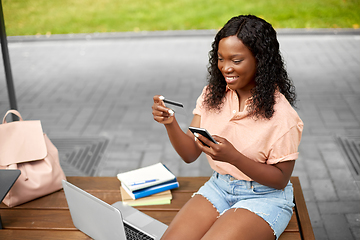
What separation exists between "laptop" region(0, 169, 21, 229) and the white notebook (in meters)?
0.58

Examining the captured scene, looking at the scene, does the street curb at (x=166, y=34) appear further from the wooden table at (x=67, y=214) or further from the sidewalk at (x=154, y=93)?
the wooden table at (x=67, y=214)

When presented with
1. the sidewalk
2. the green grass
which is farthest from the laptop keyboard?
the green grass

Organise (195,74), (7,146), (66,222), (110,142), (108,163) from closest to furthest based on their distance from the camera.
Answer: (66,222)
(7,146)
(108,163)
(110,142)
(195,74)

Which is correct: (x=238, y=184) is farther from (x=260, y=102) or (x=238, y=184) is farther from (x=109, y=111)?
(x=109, y=111)

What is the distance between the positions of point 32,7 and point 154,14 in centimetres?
336

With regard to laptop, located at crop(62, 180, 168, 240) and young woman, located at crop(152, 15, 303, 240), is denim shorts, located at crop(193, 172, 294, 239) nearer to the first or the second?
young woman, located at crop(152, 15, 303, 240)

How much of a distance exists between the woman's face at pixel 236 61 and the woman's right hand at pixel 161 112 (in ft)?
1.02

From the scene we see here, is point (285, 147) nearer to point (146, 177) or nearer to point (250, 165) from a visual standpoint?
point (250, 165)

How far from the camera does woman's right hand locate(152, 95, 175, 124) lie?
1.93m

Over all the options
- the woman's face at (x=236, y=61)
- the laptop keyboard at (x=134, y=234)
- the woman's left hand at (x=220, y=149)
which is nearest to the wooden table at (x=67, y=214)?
the laptop keyboard at (x=134, y=234)

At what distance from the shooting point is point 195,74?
6.09m

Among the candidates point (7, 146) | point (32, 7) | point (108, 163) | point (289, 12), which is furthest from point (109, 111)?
point (32, 7)

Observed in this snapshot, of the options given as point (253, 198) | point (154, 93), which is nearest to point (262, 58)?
point (253, 198)

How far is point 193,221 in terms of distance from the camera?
6.29ft
